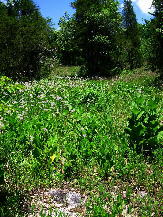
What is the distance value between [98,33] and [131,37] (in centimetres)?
2549

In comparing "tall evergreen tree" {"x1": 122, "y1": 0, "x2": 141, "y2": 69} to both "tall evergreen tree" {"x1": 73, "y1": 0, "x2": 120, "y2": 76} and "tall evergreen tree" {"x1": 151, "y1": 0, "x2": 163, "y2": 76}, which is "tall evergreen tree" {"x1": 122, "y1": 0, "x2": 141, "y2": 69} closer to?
"tall evergreen tree" {"x1": 73, "y1": 0, "x2": 120, "y2": 76}

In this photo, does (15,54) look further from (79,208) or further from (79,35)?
(79,208)

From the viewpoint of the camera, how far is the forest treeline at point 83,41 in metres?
24.7

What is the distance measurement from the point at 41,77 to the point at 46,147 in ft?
78.7

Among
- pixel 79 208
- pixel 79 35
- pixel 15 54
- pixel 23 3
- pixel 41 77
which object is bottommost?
pixel 79 208

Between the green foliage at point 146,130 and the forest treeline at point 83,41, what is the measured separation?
51.3ft

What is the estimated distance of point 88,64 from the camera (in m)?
34.9

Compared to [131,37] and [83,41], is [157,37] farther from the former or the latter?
[131,37]

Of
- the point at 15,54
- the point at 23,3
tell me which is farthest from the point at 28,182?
the point at 23,3

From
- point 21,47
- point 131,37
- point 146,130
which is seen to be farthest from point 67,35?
point 146,130

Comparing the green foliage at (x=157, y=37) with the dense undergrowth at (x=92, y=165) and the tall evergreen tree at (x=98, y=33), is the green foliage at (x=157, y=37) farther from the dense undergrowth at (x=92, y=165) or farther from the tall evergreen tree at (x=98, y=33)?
the dense undergrowth at (x=92, y=165)

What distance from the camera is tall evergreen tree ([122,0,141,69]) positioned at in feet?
152

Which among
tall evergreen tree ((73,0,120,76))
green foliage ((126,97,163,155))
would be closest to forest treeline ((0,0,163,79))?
tall evergreen tree ((73,0,120,76))

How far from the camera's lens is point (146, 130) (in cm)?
692
